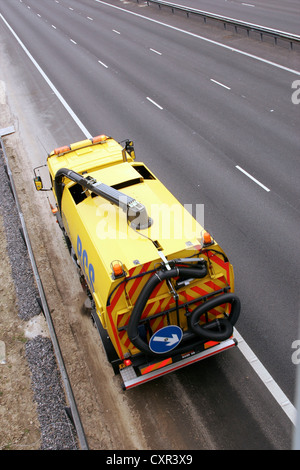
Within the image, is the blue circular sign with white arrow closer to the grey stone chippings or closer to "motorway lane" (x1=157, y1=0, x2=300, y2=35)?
the grey stone chippings

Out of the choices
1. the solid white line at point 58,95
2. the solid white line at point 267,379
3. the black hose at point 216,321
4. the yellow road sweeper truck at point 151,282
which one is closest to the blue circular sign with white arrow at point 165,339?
the yellow road sweeper truck at point 151,282

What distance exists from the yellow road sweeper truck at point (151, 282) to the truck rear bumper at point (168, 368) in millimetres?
17

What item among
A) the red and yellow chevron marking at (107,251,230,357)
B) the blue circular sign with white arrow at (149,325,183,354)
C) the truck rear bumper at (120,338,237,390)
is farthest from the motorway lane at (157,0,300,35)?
the blue circular sign with white arrow at (149,325,183,354)

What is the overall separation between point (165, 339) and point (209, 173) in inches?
329

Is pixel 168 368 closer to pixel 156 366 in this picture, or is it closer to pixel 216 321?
pixel 156 366

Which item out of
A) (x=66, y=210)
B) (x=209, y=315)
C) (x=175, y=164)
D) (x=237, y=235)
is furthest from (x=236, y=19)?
(x=209, y=315)

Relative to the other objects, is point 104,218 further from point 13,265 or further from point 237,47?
point 237,47

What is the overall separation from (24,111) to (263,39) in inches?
615

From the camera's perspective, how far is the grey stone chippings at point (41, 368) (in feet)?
24.7

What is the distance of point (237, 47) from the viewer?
2584 cm

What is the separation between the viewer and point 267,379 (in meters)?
8.00

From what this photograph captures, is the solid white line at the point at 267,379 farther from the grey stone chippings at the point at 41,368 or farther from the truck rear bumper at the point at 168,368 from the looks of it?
the grey stone chippings at the point at 41,368

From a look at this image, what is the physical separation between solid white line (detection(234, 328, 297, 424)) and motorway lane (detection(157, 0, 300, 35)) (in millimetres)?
23463

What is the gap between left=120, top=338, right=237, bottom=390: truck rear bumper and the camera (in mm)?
7578
